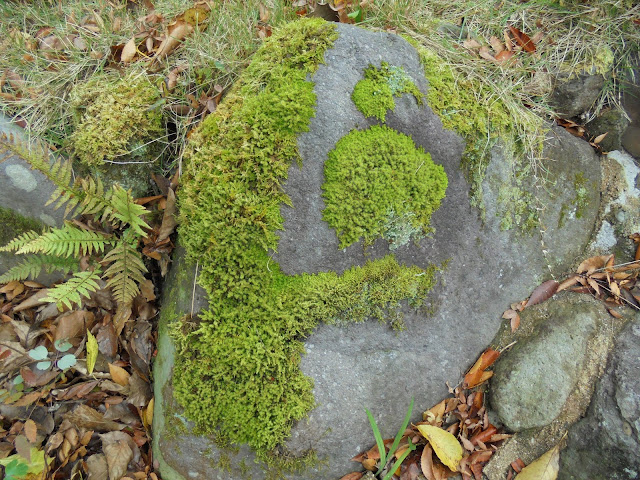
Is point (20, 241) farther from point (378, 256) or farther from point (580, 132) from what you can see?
point (580, 132)

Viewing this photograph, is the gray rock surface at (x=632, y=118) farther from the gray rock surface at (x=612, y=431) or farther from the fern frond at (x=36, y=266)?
the fern frond at (x=36, y=266)

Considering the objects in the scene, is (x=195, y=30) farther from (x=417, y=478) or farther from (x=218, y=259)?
(x=417, y=478)

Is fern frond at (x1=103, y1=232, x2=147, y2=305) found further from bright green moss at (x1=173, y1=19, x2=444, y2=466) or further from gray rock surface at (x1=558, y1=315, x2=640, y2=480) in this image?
gray rock surface at (x1=558, y1=315, x2=640, y2=480)

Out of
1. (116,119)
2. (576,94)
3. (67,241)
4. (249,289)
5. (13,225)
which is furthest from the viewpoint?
(576,94)

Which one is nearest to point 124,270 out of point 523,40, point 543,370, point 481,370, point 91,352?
point 91,352

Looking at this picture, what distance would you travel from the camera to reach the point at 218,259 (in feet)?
8.43

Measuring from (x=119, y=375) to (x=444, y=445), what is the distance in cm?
232

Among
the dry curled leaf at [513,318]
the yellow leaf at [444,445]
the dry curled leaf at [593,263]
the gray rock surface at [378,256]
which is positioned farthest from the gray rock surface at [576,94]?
the yellow leaf at [444,445]

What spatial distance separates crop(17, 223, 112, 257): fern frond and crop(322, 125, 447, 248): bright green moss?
1729 millimetres

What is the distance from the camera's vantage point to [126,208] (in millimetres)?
2850

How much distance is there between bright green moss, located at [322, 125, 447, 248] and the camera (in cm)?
264

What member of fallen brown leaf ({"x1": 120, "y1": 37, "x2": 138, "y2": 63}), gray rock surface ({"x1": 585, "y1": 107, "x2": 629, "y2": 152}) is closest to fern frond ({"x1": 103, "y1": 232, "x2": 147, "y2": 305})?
fallen brown leaf ({"x1": 120, "y1": 37, "x2": 138, "y2": 63})

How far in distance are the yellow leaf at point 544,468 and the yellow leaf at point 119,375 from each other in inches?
109

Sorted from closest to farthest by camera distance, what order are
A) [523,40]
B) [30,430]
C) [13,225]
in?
[30,430] < [13,225] < [523,40]
